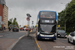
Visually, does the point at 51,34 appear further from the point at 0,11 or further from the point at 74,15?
the point at 0,11

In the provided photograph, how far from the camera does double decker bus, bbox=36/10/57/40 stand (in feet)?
55.9

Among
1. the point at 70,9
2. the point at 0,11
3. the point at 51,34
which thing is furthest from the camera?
the point at 0,11

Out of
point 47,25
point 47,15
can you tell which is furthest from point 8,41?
point 47,15

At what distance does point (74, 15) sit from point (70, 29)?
1622 cm

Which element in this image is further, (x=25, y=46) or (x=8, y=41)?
(x=8, y=41)

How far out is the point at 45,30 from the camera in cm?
1703

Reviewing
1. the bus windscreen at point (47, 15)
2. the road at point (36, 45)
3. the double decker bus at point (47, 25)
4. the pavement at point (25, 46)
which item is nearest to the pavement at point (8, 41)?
the road at point (36, 45)

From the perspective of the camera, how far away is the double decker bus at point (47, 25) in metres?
17.0

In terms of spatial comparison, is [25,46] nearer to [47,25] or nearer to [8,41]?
[8,41]

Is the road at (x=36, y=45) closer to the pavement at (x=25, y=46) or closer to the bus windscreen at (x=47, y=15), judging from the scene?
the pavement at (x=25, y=46)

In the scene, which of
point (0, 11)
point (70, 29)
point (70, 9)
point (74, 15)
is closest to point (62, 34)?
point (74, 15)

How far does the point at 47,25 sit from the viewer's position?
1716cm

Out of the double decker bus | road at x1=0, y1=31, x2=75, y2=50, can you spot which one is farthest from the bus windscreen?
road at x1=0, y1=31, x2=75, y2=50

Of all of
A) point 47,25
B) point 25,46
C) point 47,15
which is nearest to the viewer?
point 25,46
